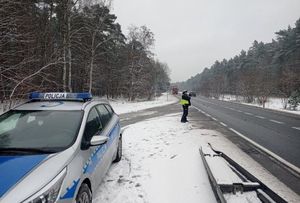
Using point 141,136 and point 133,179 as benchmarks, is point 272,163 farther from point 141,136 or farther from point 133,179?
point 141,136

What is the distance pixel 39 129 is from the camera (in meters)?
4.21

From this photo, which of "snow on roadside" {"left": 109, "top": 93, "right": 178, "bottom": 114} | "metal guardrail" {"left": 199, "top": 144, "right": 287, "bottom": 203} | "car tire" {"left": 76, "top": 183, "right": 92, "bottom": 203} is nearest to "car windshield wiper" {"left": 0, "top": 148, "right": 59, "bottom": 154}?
"car tire" {"left": 76, "top": 183, "right": 92, "bottom": 203}

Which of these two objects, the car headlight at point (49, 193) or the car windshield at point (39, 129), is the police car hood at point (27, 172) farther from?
the car windshield at point (39, 129)

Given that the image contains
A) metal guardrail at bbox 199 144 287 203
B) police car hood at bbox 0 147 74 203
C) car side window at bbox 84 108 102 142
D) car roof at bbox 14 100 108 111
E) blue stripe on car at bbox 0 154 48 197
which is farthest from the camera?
car roof at bbox 14 100 108 111

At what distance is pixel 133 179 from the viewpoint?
5.57 m

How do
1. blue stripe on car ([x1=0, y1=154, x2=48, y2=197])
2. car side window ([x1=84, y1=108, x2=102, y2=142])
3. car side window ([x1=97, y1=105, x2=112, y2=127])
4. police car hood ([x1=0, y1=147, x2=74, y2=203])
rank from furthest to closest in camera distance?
car side window ([x1=97, y1=105, x2=112, y2=127]), car side window ([x1=84, y1=108, x2=102, y2=142]), blue stripe on car ([x1=0, y1=154, x2=48, y2=197]), police car hood ([x1=0, y1=147, x2=74, y2=203])

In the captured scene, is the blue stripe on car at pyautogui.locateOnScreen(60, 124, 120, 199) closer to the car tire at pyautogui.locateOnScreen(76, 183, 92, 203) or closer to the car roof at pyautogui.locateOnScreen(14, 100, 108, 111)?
the car tire at pyautogui.locateOnScreen(76, 183, 92, 203)

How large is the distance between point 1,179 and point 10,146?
946 mm

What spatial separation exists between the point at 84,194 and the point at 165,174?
2614 mm

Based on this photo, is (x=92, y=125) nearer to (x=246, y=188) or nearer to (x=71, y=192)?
(x=71, y=192)

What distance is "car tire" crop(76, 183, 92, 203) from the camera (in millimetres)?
3466

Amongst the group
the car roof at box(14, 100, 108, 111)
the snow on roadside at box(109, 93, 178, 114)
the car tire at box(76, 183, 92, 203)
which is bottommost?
the snow on roadside at box(109, 93, 178, 114)

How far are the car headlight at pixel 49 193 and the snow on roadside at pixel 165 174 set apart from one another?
1.68 m

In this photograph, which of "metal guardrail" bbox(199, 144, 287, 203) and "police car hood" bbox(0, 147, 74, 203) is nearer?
"police car hood" bbox(0, 147, 74, 203)
